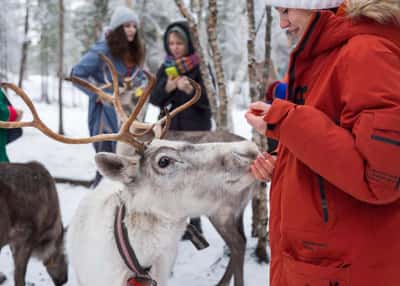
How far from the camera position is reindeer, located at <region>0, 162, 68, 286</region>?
3.16 metres

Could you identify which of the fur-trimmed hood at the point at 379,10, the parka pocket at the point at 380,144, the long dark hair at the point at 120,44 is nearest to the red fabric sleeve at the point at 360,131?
the parka pocket at the point at 380,144

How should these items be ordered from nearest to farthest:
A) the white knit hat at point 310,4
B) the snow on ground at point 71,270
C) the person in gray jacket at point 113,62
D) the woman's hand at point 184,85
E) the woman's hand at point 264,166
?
1. the white knit hat at point 310,4
2. the woman's hand at point 264,166
3. the snow on ground at point 71,270
4. the woman's hand at point 184,85
5. the person in gray jacket at point 113,62

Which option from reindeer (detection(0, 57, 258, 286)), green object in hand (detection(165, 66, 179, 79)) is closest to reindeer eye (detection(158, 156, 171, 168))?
reindeer (detection(0, 57, 258, 286))

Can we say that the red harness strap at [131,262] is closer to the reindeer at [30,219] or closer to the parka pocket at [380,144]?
the parka pocket at [380,144]

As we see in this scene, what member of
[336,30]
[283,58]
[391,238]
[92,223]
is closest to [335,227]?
[391,238]

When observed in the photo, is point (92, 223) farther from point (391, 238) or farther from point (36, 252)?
point (391, 238)

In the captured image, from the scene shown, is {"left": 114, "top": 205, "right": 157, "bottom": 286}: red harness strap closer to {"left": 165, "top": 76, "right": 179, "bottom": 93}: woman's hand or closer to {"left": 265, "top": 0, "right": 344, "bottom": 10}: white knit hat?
{"left": 265, "top": 0, "right": 344, "bottom": 10}: white knit hat

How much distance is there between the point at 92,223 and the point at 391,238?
1.70 meters

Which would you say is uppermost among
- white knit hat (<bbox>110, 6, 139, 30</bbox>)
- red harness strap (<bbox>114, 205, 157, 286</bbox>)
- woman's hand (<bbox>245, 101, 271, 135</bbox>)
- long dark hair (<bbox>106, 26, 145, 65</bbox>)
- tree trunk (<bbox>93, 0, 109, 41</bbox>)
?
tree trunk (<bbox>93, 0, 109, 41</bbox>)

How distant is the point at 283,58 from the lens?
45.9ft

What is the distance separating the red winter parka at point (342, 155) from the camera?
114cm

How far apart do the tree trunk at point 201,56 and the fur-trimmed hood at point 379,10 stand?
8.56 ft

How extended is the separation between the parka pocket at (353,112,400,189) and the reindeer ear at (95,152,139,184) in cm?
127

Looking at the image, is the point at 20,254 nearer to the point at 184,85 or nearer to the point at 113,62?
the point at 184,85
